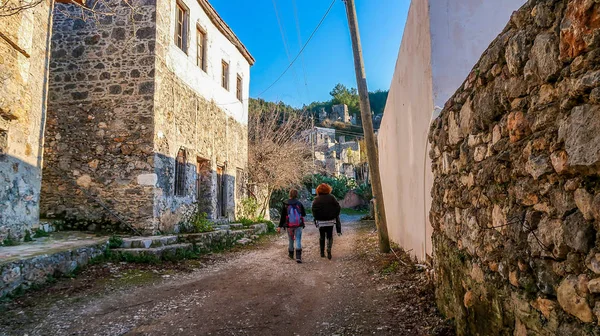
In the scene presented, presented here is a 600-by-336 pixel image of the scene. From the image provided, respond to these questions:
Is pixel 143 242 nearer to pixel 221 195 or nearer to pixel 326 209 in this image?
pixel 326 209

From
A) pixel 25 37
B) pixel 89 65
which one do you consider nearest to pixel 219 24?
pixel 89 65

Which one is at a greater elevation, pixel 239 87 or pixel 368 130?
pixel 239 87

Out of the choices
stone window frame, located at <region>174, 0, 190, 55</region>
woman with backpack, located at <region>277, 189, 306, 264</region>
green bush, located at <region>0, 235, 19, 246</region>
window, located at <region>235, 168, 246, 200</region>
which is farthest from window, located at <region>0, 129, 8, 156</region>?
window, located at <region>235, 168, 246, 200</region>

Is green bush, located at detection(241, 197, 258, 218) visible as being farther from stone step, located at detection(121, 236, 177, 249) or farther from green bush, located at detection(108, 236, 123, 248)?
green bush, located at detection(108, 236, 123, 248)

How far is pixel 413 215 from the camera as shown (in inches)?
250

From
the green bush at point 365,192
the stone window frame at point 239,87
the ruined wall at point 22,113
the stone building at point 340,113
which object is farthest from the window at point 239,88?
the stone building at point 340,113

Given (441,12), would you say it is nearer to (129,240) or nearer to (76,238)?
(129,240)

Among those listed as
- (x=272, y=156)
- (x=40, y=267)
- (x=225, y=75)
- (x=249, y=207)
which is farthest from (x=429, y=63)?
(x=272, y=156)

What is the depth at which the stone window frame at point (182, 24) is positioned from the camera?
990 cm

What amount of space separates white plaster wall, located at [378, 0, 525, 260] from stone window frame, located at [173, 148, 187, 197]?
5.70 m

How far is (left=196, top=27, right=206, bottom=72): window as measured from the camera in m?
11.1

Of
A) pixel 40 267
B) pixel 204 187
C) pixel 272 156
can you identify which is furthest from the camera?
pixel 272 156

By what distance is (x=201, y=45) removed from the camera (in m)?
11.4

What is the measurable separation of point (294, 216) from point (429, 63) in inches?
159
